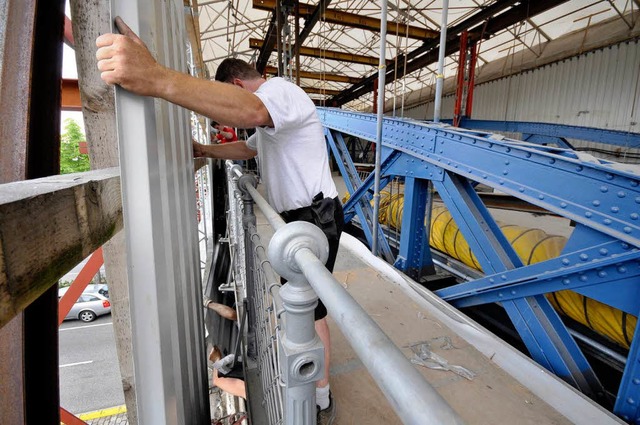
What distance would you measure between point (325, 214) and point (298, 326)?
1.29m

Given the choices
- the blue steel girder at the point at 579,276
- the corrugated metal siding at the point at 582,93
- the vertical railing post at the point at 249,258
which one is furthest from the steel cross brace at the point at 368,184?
the corrugated metal siding at the point at 582,93

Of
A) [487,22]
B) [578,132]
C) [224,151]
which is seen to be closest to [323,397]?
[224,151]

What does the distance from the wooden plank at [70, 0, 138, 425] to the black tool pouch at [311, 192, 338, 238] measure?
1067mm

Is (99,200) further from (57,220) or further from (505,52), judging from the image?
(505,52)

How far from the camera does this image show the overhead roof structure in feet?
27.8

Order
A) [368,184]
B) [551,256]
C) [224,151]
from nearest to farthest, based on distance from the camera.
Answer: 1. [224,151]
2. [551,256]
3. [368,184]

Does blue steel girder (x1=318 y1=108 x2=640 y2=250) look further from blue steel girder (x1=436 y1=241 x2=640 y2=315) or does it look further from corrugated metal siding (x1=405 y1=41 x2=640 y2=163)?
A: corrugated metal siding (x1=405 y1=41 x2=640 y2=163)

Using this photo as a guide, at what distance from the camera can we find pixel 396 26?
6672 mm

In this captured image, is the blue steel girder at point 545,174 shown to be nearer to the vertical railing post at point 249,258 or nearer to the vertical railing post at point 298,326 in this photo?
the vertical railing post at point 249,258

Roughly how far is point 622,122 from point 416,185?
11.3m

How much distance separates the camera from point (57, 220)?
65 cm

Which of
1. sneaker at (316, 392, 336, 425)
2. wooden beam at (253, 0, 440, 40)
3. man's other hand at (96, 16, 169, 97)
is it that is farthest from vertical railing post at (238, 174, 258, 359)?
wooden beam at (253, 0, 440, 40)

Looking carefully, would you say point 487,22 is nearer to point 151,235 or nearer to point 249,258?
point 249,258

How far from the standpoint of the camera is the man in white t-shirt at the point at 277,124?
1077 mm
